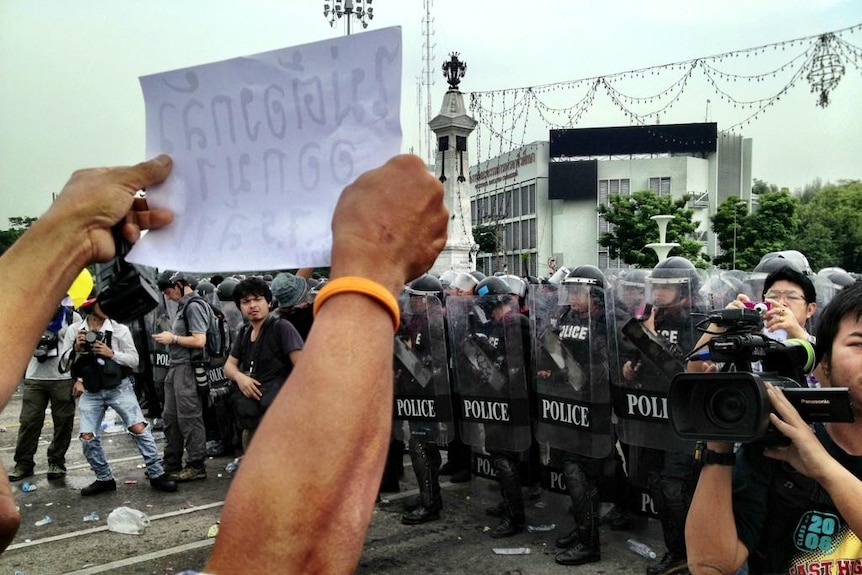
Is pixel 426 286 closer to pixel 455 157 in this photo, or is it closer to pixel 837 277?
pixel 837 277

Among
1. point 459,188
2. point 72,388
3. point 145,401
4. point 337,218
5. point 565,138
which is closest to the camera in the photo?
point 337,218

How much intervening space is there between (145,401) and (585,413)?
8.44m

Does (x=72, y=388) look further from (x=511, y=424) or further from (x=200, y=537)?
(x=511, y=424)

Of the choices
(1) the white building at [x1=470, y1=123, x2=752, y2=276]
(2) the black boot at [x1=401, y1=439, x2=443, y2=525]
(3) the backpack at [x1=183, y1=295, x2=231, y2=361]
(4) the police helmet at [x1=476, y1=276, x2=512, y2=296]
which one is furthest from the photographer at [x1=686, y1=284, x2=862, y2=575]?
(1) the white building at [x1=470, y1=123, x2=752, y2=276]

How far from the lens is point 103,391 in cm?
632

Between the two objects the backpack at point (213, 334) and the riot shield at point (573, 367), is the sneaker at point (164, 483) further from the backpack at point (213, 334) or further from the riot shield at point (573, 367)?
the riot shield at point (573, 367)

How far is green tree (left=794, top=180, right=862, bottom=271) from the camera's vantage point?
48.7 meters

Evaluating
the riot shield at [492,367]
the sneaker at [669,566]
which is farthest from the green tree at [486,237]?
the sneaker at [669,566]

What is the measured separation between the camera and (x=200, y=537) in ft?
17.4

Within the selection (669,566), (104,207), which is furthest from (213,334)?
(104,207)

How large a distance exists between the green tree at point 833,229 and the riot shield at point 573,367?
48303 mm

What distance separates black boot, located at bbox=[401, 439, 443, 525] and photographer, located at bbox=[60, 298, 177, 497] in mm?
2504

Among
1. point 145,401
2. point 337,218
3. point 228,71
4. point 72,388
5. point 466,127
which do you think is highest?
point 466,127

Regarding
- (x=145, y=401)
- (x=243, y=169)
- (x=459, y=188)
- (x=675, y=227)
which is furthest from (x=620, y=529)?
(x=675, y=227)
